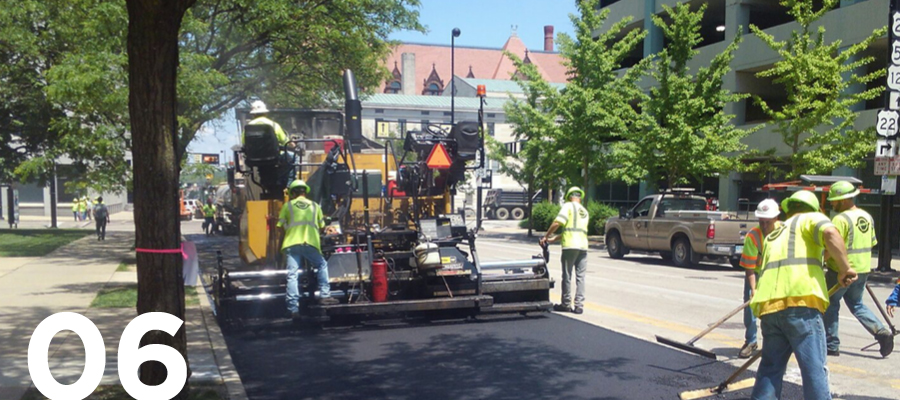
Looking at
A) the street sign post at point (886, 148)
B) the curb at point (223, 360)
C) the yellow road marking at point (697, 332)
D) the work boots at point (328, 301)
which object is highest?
the street sign post at point (886, 148)

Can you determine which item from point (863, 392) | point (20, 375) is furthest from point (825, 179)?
point (20, 375)

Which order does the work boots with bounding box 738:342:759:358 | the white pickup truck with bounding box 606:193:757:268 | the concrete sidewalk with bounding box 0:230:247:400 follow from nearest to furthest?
the concrete sidewalk with bounding box 0:230:247:400 < the work boots with bounding box 738:342:759:358 < the white pickup truck with bounding box 606:193:757:268

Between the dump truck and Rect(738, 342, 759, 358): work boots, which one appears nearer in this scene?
Rect(738, 342, 759, 358): work boots

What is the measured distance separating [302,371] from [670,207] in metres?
14.9

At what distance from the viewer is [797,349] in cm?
535

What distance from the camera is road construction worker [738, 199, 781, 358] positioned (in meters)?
7.42

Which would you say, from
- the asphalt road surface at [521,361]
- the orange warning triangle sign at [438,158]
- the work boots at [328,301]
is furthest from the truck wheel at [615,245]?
the work boots at [328,301]

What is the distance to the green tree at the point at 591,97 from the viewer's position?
2836cm

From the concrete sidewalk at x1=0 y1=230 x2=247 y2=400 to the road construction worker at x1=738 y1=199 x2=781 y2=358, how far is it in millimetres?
4875

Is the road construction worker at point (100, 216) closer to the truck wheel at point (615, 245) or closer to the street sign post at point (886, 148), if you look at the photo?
the truck wheel at point (615, 245)

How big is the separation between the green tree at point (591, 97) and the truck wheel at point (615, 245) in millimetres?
5502

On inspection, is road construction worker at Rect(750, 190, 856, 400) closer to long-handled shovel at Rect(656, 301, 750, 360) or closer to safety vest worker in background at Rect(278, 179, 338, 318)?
long-handled shovel at Rect(656, 301, 750, 360)

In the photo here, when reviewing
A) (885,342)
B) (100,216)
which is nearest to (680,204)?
(885,342)

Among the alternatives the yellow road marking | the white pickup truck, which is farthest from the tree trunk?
the white pickup truck
